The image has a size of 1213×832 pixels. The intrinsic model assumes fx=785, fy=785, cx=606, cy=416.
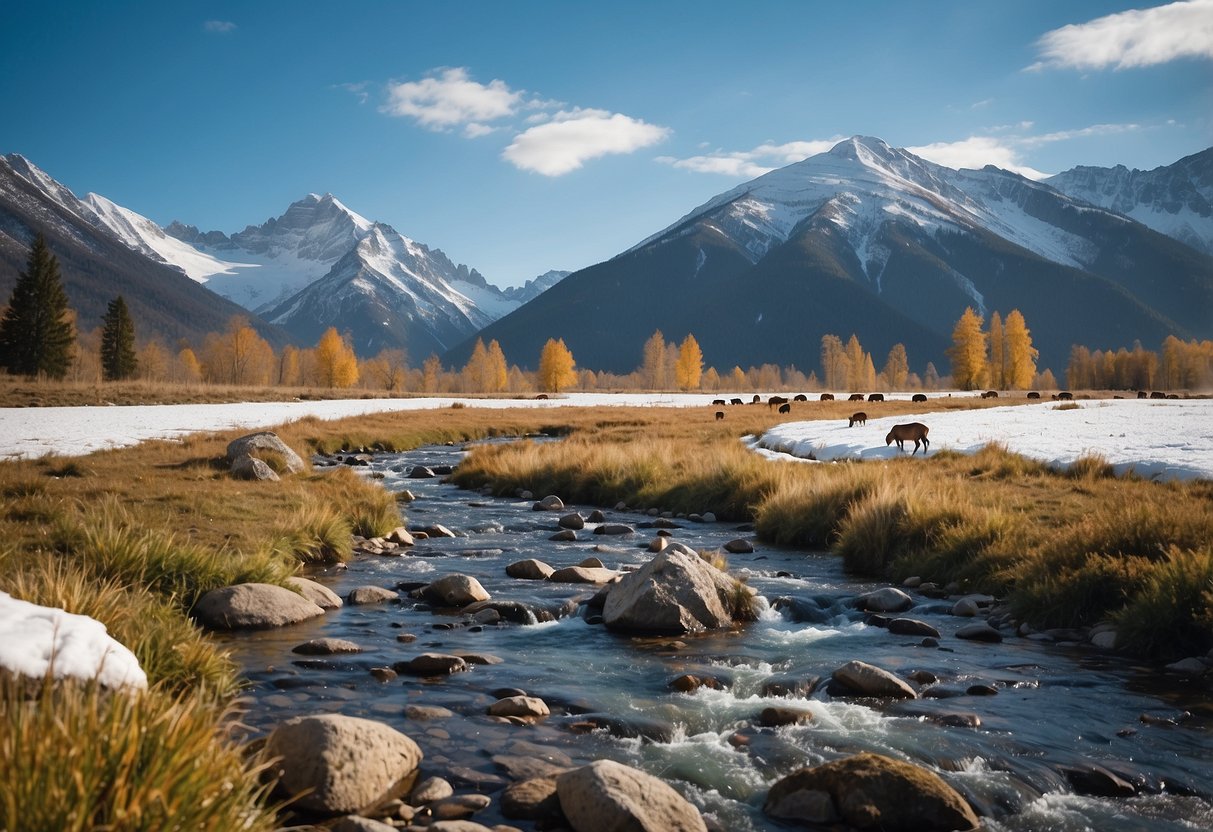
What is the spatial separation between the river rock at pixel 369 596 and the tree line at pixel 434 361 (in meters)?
87.8

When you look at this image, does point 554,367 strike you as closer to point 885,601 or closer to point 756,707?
point 885,601

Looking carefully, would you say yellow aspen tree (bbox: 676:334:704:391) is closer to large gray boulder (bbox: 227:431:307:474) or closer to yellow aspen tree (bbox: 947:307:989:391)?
yellow aspen tree (bbox: 947:307:989:391)

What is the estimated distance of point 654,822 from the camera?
16.8 feet

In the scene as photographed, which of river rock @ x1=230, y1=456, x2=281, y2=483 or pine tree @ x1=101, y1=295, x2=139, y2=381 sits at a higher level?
pine tree @ x1=101, y1=295, x2=139, y2=381

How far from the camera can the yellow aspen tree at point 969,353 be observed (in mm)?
117600

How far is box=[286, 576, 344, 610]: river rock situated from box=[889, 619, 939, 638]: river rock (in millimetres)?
7777

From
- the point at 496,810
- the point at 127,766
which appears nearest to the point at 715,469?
the point at 496,810

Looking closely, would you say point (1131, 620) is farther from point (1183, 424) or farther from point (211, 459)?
point (1183, 424)

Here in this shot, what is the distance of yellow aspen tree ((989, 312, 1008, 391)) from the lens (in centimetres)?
12875

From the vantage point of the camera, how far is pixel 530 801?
18.3ft

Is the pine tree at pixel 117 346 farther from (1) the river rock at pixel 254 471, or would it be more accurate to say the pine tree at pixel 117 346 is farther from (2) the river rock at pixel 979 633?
(2) the river rock at pixel 979 633

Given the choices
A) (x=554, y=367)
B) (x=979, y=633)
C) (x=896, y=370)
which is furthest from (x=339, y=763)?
(x=896, y=370)

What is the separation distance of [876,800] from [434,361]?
581 feet

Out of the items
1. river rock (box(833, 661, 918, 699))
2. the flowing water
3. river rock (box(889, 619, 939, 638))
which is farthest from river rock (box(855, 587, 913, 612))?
river rock (box(833, 661, 918, 699))
